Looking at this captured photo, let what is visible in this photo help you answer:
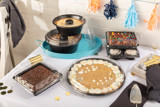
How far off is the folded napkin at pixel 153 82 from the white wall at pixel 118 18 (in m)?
0.38

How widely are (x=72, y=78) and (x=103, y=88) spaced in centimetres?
20

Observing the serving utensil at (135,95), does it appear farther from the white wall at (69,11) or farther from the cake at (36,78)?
the white wall at (69,11)

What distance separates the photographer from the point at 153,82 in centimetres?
105

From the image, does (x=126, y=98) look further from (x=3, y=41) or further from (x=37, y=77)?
(x=3, y=41)

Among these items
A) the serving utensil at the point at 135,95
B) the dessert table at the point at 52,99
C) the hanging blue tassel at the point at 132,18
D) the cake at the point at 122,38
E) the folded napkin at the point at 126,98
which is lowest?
the dessert table at the point at 52,99

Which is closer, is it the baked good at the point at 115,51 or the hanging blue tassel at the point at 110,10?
the baked good at the point at 115,51

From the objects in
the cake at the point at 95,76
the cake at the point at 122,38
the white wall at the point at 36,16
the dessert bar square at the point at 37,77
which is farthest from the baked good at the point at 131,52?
the white wall at the point at 36,16

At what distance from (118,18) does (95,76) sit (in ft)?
2.03

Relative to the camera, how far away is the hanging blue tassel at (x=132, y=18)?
1378 mm

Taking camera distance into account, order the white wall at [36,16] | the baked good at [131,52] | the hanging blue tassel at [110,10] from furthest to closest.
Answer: the white wall at [36,16], the hanging blue tassel at [110,10], the baked good at [131,52]

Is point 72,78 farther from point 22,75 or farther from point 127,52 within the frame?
point 127,52

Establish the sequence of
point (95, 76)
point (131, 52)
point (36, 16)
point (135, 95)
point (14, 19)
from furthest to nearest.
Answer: point (36, 16) → point (14, 19) → point (131, 52) → point (95, 76) → point (135, 95)

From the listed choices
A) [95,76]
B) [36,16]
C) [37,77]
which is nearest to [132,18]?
[95,76]

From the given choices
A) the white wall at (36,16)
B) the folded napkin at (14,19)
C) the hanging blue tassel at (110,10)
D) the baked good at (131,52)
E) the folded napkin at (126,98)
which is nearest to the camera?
the folded napkin at (126,98)
